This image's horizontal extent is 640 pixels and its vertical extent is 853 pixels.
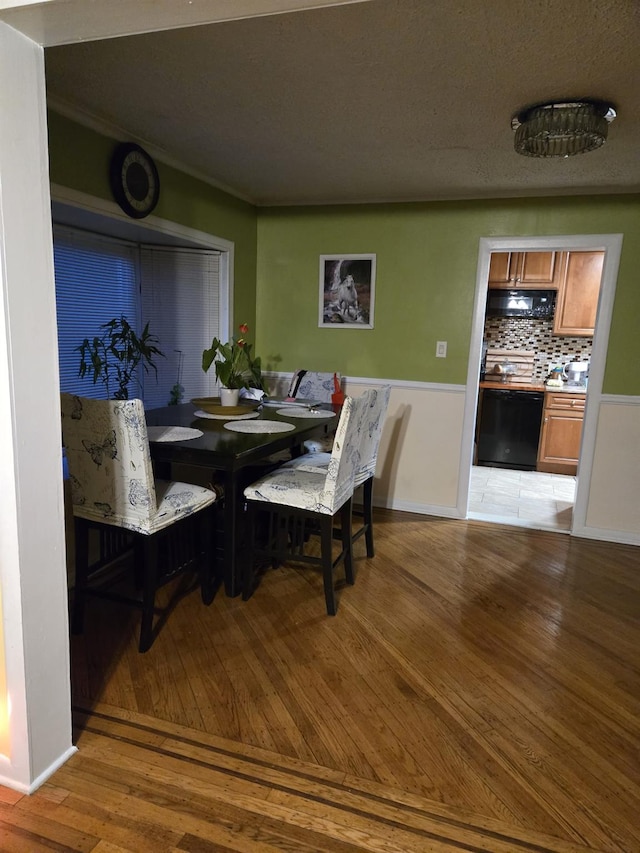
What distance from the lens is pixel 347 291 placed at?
12.8 feet

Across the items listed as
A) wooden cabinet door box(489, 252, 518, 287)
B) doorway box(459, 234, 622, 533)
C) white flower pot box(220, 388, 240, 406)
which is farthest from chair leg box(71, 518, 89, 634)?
wooden cabinet door box(489, 252, 518, 287)

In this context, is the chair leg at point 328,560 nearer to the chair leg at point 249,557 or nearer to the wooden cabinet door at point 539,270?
the chair leg at point 249,557

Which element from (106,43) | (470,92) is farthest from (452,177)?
(106,43)

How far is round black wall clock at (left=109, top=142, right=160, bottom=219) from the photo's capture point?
104 inches

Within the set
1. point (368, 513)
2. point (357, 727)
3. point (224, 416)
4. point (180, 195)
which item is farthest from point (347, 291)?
point (357, 727)

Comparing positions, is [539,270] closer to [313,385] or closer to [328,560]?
[313,385]

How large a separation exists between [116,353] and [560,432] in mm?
3992

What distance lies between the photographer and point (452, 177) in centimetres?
320

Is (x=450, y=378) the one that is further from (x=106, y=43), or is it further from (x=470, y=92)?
(x=106, y=43)

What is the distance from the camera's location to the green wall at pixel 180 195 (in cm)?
238

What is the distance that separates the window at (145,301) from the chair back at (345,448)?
1743 mm

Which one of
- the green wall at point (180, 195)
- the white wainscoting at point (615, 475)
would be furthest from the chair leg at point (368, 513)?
the green wall at point (180, 195)

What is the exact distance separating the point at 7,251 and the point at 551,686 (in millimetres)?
2211

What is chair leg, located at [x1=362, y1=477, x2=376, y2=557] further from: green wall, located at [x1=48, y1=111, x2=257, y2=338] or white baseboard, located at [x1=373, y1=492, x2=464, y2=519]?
green wall, located at [x1=48, y1=111, x2=257, y2=338]
